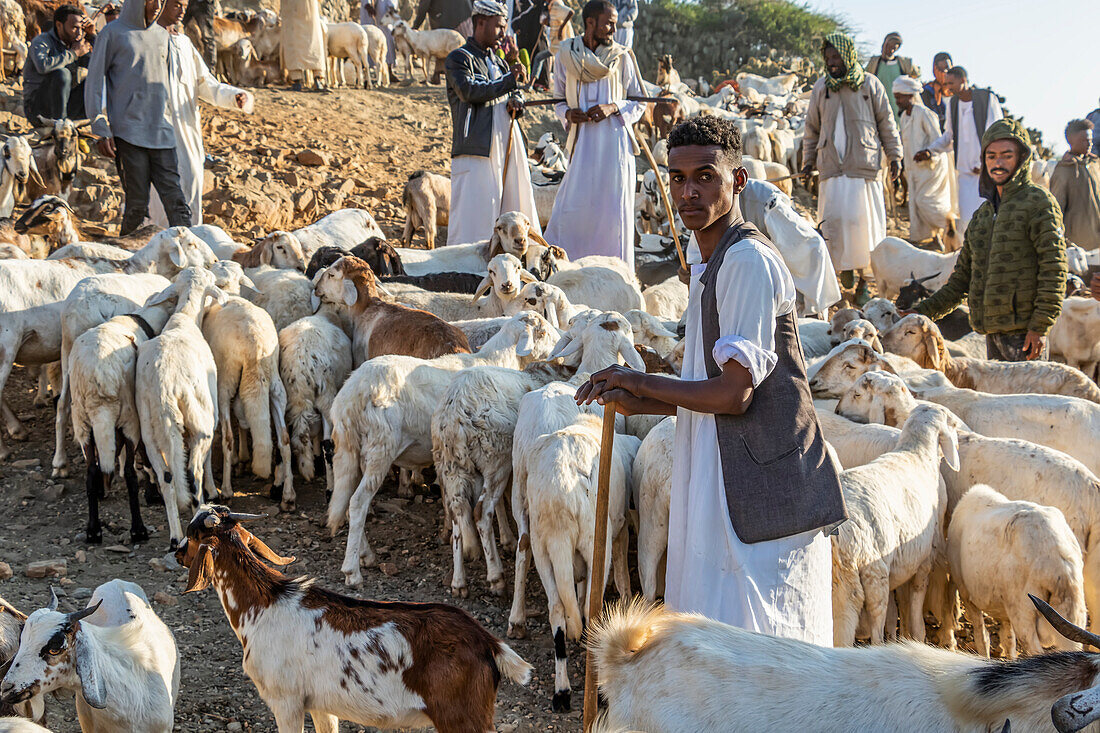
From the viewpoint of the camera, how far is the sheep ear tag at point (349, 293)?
746 centimetres

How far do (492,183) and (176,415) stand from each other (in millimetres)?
5139

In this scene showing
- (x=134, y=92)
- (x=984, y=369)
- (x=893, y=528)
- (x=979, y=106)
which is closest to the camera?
(x=893, y=528)

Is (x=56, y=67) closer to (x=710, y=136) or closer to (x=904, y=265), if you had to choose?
(x=904, y=265)

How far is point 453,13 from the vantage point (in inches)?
907

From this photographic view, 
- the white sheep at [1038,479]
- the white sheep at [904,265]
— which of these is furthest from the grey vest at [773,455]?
Answer: the white sheep at [904,265]

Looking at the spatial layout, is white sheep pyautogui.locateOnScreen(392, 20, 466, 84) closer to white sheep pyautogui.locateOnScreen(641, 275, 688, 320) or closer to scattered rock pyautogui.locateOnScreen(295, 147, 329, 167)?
scattered rock pyautogui.locateOnScreen(295, 147, 329, 167)

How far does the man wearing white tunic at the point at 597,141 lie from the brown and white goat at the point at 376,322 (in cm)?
305

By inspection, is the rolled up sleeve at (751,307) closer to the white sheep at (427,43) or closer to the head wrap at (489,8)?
the head wrap at (489,8)

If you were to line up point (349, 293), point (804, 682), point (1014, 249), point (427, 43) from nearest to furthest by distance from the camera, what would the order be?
point (804, 682)
point (1014, 249)
point (349, 293)
point (427, 43)

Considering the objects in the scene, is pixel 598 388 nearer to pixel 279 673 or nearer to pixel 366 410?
pixel 279 673

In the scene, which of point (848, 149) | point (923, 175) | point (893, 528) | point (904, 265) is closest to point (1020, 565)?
point (893, 528)

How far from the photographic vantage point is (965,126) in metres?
13.9

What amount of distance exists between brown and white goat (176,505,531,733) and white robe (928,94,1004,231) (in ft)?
38.8

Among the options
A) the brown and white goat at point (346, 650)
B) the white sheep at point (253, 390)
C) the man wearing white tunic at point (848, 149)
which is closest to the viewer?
the brown and white goat at point (346, 650)
